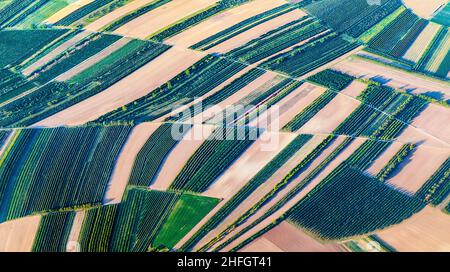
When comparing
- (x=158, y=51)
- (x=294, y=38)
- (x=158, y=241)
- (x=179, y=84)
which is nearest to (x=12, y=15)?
(x=158, y=51)

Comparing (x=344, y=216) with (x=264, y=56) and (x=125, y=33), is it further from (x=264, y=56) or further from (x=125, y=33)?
(x=125, y=33)

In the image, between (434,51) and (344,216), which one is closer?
(344,216)

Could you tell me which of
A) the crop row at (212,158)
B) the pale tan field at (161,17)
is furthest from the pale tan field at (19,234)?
the pale tan field at (161,17)

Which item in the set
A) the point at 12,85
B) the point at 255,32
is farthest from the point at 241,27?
the point at 12,85

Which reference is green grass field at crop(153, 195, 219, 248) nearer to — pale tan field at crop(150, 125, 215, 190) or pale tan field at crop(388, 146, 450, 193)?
pale tan field at crop(150, 125, 215, 190)

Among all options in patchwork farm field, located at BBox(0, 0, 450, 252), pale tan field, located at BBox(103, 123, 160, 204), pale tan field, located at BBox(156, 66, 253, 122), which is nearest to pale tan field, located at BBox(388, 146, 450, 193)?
patchwork farm field, located at BBox(0, 0, 450, 252)

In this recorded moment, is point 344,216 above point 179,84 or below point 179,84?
below
